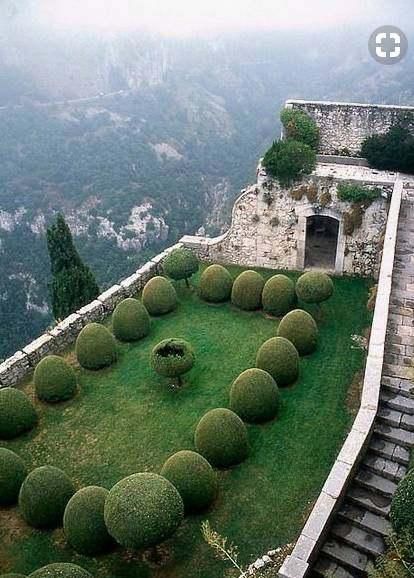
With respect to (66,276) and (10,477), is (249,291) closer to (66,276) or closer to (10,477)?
(66,276)

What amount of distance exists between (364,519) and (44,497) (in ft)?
16.9

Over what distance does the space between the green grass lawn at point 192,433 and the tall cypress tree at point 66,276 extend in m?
3.82

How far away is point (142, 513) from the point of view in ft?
27.8

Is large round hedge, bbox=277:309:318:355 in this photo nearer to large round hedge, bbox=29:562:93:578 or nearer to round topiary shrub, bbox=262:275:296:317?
round topiary shrub, bbox=262:275:296:317

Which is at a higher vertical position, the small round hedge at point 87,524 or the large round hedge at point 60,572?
the large round hedge at point 60,572

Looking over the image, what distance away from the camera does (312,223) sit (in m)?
20.8

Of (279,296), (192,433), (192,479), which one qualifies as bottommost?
(192,433)

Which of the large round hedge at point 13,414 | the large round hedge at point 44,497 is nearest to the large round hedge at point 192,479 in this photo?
the large round hedge at point 44,497

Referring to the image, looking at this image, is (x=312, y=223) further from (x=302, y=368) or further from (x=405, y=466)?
(x=405, y=466)

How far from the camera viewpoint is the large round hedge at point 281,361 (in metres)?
12.6

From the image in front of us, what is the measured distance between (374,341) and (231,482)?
3.64 meters

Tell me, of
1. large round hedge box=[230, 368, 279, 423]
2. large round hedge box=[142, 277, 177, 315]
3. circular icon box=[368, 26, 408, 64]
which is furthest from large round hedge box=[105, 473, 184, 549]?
circular icon box=[368, 26, 408, 64]

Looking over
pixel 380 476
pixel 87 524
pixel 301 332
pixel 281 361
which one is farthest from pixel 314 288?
pixel 87 524

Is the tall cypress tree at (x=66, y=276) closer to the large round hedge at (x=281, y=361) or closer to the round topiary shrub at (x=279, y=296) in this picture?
the round topiary shrub at (x=279, y=296)
